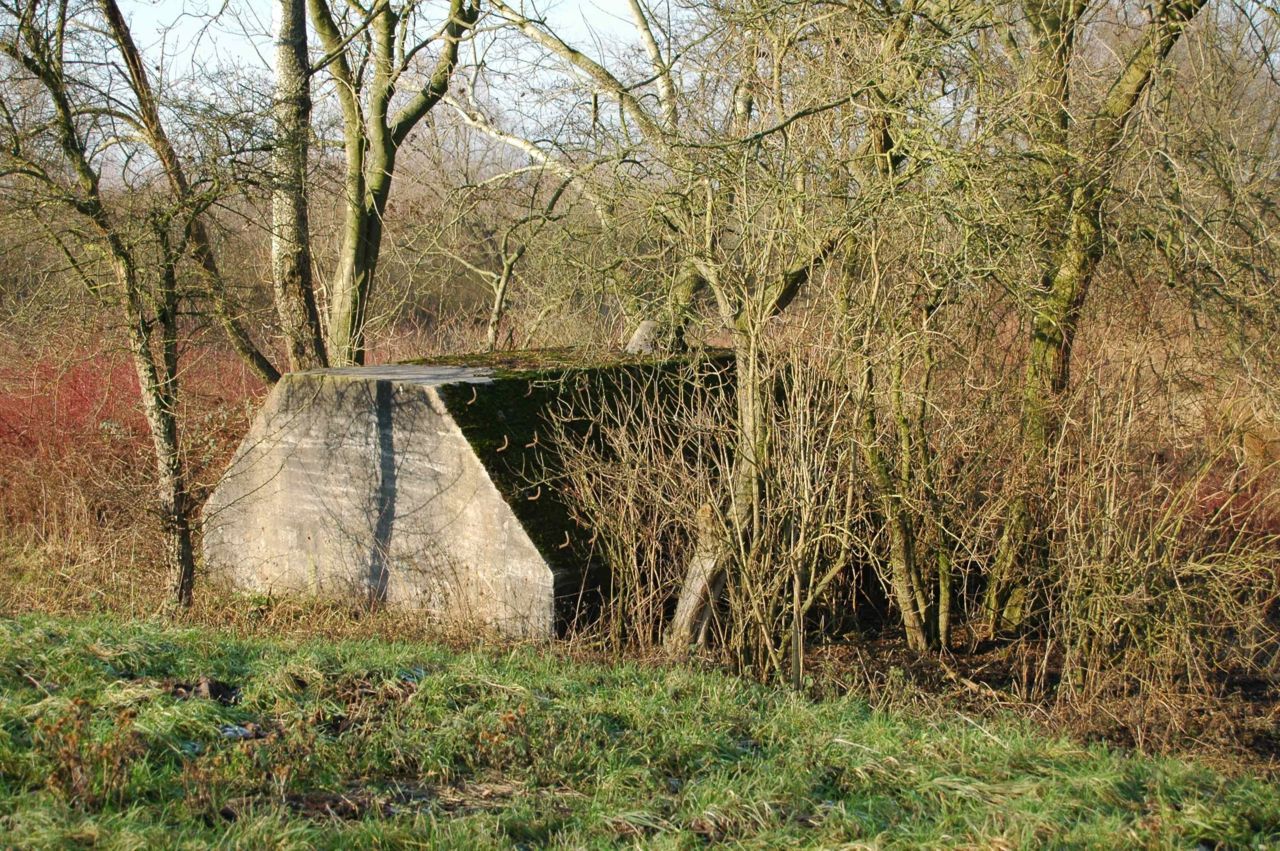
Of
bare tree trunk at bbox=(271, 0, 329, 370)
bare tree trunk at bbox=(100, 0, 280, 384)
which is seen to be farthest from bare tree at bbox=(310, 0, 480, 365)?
bare tree trunk at bbox=(100, 0, 280, 384)

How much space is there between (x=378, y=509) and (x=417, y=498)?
417 mm

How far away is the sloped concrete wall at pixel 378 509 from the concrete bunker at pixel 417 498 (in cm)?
1

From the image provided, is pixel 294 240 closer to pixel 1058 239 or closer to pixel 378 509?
pixel 378 509

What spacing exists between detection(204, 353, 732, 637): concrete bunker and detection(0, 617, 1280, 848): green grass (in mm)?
2007

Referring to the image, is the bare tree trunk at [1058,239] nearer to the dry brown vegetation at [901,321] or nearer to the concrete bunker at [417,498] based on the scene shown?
the dry brown vegetation at [901,321]

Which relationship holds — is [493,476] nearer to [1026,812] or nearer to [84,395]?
[1026,812]

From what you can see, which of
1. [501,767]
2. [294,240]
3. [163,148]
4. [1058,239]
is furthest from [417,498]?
[1058,239]

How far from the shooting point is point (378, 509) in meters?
8.52

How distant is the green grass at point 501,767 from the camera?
3.81m

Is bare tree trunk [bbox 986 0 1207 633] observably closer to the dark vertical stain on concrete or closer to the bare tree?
the dark vertical stain on concrete

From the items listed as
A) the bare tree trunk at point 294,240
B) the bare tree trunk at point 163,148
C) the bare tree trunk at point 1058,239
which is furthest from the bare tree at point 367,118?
the bare tree trunk at point 1058,239

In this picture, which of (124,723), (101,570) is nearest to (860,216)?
(124,723)

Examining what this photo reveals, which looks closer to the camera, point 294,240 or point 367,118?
point 294,240

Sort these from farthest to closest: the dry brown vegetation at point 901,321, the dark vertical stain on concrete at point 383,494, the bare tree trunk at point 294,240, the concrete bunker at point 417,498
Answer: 1. the bare tree trunk at point 294,240
2. the dark vertical stain on concrete at point 383,494
3. the concrete bunker at point 417,498
4. the dry brown vegetation at point 901,321
